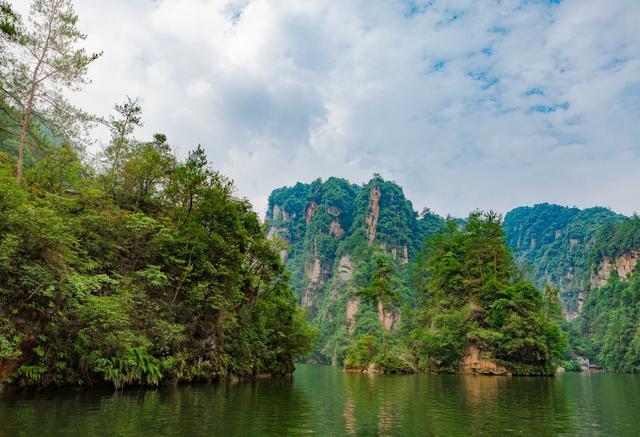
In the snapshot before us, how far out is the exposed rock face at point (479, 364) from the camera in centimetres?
5039

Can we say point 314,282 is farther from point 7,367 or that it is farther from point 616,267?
point 7,367

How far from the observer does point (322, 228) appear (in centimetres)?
16700

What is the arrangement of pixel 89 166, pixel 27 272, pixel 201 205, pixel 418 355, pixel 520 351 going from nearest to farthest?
pixel 27 272
pixel 201 205
pixel 89 166
pixel 520 351
pixel 418 355

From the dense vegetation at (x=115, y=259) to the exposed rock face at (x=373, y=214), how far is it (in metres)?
114

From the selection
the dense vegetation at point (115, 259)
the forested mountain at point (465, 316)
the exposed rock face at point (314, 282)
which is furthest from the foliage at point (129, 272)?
the exposed rock face at point (314, 282)

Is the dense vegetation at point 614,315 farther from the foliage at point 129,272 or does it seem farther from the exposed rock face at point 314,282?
the exposed rock face at point 314,282

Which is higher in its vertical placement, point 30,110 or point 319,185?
point 319,185

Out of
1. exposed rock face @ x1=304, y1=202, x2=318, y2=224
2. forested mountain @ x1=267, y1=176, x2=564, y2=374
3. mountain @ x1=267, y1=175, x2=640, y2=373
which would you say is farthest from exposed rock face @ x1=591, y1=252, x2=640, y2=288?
exposed rock face @ x1=304, y1=202, x2=318, y2=224

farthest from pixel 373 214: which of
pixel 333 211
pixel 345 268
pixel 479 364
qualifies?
pixel 479 364

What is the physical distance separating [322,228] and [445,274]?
108 m

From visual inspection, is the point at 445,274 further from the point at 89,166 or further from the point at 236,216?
the point at 89,166

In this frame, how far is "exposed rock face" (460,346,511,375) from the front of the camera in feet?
165

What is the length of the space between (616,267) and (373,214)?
235ft

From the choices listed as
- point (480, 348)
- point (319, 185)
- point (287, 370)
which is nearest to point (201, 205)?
point (287, 370)
